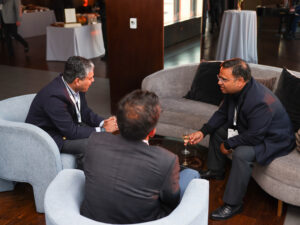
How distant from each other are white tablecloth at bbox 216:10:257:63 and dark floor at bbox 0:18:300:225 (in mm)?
500

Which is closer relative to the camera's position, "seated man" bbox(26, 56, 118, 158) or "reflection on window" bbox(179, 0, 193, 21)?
"seated man" bbox(26, 56, 118, 158)

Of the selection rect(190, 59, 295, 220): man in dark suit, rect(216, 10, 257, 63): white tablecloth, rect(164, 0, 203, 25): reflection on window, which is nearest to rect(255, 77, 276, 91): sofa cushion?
rect(190, 59, 295, 220): man in dark suit

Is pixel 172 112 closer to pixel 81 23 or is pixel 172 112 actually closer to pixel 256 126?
pixel 256 126

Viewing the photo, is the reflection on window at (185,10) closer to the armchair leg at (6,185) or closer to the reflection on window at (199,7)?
the reflection on window at (199,7)

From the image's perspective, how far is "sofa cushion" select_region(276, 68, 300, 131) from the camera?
2.67m

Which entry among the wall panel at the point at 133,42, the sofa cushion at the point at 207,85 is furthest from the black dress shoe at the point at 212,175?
the wall panel at the point at 133,42

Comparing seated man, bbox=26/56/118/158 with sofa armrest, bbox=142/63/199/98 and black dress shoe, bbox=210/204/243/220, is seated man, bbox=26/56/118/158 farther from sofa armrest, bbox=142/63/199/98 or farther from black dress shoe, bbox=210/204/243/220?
sofa armrest, bbox=142/63/199/98

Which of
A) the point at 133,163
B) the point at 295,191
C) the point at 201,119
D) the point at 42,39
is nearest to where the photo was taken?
the point at 133,163

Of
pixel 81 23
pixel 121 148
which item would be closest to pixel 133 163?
pixel 121 148

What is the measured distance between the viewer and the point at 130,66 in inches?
163

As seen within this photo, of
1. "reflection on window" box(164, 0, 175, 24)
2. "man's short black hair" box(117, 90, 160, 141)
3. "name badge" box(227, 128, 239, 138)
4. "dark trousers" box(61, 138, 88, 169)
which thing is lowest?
"dark trousers" box(61, 138, 88, 169)

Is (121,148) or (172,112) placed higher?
(121,148)

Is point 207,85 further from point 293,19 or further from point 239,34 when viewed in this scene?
point 293,19

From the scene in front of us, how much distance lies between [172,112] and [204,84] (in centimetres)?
50
